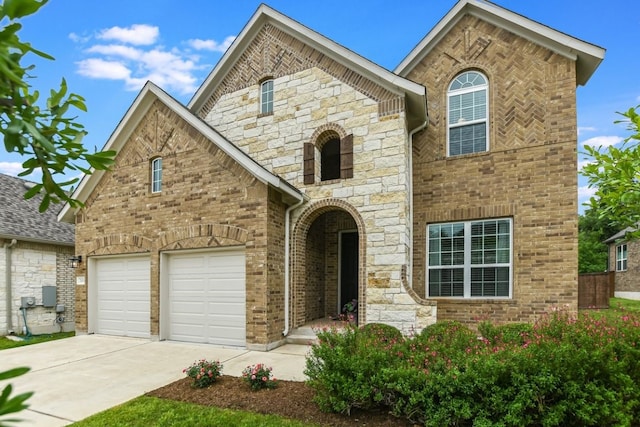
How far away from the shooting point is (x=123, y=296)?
1058 cm

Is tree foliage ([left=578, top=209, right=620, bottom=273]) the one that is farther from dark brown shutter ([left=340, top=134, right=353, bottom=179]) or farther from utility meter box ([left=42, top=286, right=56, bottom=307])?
utility meter box ([left=42, top=286, right=56, bottom=307])

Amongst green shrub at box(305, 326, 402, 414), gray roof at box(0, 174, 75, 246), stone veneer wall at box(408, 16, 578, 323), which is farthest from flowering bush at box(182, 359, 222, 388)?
gray roof at box(0, 174, 75, 246)

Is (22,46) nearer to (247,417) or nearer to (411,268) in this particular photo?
(247,417)

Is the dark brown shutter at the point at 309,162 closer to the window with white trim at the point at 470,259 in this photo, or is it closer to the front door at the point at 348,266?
the front door at the point at 348,266

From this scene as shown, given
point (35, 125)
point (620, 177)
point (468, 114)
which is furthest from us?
point (468, 114)

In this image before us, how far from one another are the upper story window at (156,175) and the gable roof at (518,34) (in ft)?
23.4

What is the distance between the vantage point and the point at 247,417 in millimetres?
4680

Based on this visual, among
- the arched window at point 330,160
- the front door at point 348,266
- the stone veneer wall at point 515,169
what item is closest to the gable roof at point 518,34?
the stone veneer wall at point 515,169

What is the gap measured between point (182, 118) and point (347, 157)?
434cm

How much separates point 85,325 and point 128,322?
1581 millimetres

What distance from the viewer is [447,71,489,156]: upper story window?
9797 mm

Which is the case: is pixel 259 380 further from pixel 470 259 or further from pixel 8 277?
pixel 8 277

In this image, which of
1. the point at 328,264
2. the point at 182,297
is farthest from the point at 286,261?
the point at 182,297

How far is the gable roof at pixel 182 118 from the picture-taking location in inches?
340
